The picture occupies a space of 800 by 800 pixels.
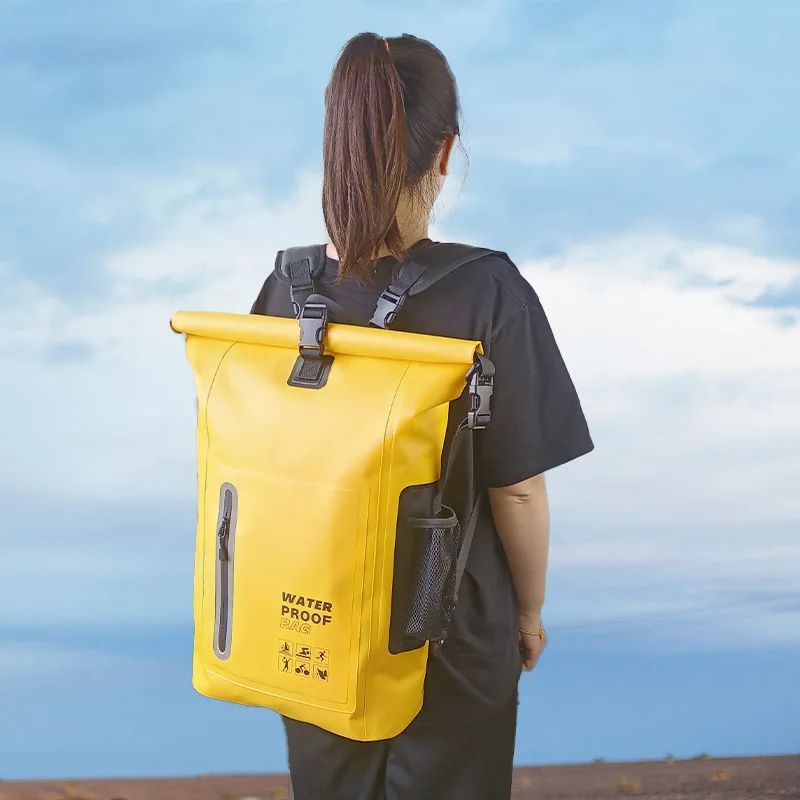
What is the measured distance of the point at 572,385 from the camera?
159cm

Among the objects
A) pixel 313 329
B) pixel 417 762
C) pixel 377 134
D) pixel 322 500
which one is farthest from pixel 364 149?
pixel 417 762

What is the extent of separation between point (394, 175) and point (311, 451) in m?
0.44

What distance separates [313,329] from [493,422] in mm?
326

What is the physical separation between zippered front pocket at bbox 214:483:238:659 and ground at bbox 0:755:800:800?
1447 mm

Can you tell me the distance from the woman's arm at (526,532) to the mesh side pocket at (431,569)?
137mm

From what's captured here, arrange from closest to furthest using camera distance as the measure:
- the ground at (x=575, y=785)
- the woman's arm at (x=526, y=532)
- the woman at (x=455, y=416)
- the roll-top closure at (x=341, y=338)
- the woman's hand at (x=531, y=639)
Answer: the roll-top closure at (x=341, y=338), the woman at (x=455, y=416), the woman's arm at (x=526, y=532), the woman's hand at (x=531, y=639), the ground at (x=575, y=785)

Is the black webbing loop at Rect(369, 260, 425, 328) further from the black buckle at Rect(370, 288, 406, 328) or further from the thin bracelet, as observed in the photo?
the thin bracelet

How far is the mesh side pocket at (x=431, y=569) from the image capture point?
140cm

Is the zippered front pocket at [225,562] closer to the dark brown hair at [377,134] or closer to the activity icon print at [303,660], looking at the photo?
the activity icon print at [303,660]

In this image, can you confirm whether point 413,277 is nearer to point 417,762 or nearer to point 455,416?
point 455,416

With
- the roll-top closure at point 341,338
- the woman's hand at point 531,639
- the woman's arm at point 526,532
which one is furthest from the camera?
the woman's hand at point 531,639

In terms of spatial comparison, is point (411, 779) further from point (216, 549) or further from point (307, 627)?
point (216, 549)

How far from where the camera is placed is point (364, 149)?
145cm

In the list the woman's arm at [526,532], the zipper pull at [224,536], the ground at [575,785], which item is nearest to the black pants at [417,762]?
the woman's arm at [526,532]
